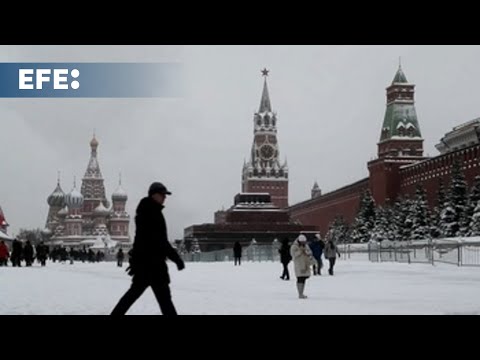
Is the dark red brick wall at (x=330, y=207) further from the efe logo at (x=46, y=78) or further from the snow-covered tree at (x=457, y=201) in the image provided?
the efe logo at (x=46, y=78)

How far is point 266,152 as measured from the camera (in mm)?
88375

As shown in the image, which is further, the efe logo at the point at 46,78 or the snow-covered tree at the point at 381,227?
the snow-covered tree at the point at 381,227

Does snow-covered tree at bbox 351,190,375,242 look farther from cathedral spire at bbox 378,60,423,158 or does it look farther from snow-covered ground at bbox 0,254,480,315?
snow-covered ground at bbox 0,254,480,315

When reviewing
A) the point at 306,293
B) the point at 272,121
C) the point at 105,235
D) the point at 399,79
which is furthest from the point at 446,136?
the point at 306,293

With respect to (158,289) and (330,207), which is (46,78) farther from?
(330,207)

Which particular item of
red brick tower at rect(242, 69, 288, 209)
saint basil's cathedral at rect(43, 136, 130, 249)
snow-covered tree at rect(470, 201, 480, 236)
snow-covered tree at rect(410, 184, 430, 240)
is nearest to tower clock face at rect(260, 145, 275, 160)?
red brick tower at rect(242, 69, 288, 209)

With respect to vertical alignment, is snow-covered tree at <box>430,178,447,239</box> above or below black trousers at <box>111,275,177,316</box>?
above

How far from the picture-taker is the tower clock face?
288 ft

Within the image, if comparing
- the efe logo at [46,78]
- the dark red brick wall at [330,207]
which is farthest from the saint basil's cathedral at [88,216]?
the efe logo at [46,78]

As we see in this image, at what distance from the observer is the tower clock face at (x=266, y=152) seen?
87700 mm

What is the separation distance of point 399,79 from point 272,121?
25.4 metres
